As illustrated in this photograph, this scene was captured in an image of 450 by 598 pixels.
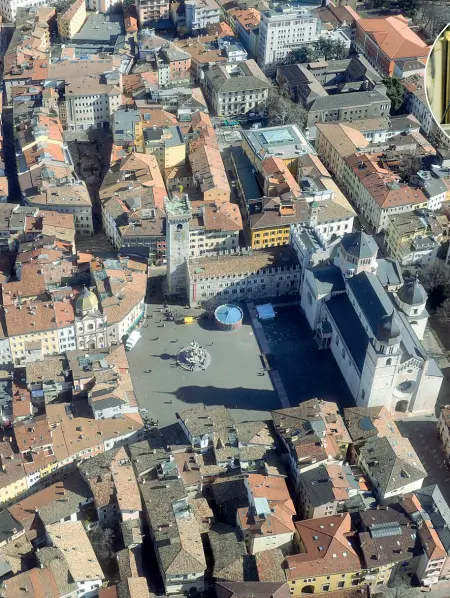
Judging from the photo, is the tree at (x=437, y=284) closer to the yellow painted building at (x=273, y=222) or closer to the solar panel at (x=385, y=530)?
the yellow painted building at (x=273, y=222)

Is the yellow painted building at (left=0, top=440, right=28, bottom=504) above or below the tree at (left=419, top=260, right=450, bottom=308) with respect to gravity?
below

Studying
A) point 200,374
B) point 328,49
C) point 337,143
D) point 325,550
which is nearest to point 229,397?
point 200,374

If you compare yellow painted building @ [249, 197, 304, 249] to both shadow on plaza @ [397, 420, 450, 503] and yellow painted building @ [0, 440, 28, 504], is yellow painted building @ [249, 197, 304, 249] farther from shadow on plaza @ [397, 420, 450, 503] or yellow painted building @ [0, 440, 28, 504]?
yellow painted building @ [0, 440, 28, 504]

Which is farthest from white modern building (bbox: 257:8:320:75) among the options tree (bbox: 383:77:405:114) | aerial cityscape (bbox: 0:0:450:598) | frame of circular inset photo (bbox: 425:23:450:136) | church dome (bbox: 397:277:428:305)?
frame of circular inset photo (bbox: 425:23:450:136)

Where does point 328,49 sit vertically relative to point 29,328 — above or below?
above

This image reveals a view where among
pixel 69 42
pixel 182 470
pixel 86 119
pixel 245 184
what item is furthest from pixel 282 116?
pixel 182 470

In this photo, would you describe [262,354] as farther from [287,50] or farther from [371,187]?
[287,50]

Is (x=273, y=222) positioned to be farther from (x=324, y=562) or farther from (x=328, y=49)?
(x=328, y=49)
